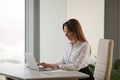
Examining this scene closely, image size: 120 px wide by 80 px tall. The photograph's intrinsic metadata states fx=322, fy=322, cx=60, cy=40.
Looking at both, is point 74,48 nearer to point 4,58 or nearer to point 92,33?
point 92,33

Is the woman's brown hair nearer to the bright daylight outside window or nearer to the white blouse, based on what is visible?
the white blouse

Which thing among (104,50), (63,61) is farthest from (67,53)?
(104,50)

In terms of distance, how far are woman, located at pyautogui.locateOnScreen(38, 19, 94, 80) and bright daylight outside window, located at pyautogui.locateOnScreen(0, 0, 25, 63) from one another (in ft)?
5.99

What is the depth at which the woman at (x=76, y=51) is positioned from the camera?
3.58m

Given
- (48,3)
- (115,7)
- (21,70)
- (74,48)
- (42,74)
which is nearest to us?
(42,74)

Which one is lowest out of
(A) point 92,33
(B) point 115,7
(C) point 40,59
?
(C) point 40,59

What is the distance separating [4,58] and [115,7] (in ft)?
6.64

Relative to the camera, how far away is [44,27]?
218 inches

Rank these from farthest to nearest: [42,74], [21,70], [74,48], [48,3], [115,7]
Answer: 1. [48,3]
2. [115,7]
3. [74,48]
4. [21,70]
5. [42,74]

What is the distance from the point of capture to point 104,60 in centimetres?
356

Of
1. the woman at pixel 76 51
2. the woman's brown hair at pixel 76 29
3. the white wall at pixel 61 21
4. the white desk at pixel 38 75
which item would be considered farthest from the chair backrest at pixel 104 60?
the white wall at pixel 61 21

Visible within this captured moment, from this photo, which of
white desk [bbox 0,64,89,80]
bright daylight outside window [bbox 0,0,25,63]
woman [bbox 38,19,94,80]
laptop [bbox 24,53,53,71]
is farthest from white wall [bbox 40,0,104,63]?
white desk [bbox 0,64,89,80]

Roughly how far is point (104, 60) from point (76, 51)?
13.4 inches

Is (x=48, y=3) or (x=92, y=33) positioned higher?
(x=48, y=3)
